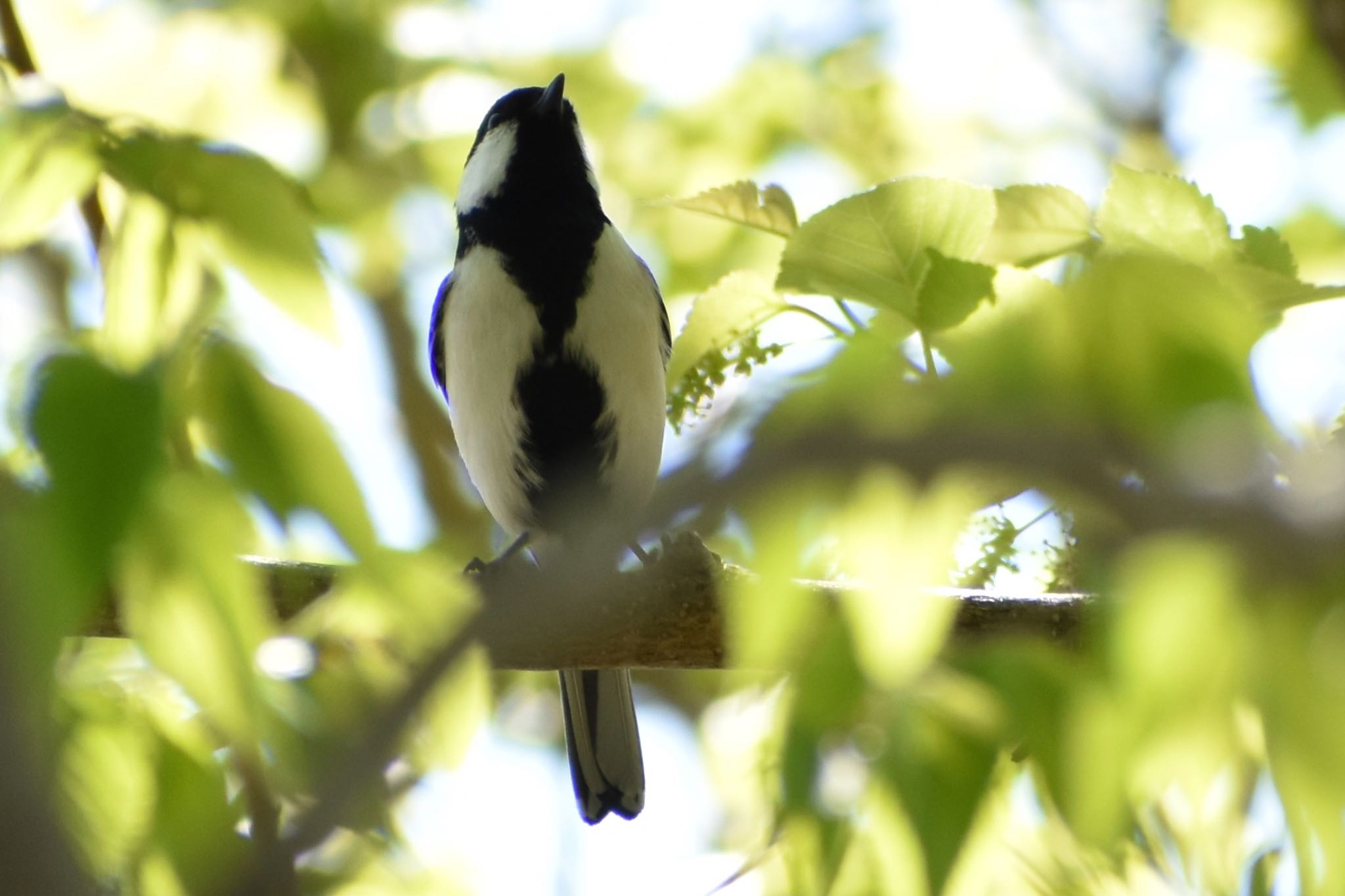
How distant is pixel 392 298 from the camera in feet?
12.9

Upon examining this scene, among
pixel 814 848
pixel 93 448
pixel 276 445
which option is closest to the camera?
pixel 93 448

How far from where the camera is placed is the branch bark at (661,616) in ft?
4.80

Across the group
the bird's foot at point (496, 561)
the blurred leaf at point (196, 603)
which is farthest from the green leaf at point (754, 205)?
the bird's foot at point (496, 561)

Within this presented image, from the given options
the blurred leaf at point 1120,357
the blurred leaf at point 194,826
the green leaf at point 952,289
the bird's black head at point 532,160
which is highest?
the bird's black head at point 532,160

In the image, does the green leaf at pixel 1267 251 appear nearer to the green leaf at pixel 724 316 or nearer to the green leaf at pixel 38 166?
the green leaf at pixel 724 316

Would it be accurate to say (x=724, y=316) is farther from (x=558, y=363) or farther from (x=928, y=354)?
(x=558, y=363)

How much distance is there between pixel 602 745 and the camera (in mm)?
2535

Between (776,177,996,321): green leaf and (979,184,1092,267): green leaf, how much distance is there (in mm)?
137

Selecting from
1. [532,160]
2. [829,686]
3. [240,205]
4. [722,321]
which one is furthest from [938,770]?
[532,160]

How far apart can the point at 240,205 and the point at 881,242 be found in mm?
535

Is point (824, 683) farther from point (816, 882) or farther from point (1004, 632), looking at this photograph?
point (1004, 632)

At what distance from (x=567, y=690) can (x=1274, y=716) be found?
171 centimetres

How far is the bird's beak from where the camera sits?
2.61m

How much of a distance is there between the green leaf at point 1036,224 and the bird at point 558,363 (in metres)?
1.10
